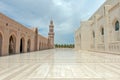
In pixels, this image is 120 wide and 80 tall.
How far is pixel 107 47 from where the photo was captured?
834 inches

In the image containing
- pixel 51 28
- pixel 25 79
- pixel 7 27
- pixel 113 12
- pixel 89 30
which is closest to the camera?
pixel 25 79

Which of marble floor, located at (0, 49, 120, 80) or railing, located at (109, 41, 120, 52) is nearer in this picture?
marble floor, located at (0, 49, 120, 80)

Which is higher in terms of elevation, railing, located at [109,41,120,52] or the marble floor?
railing, located at [109,41,120,52]

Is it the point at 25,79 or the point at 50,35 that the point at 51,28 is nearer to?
the point at 50,35

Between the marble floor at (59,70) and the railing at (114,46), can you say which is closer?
the marble floor at (59,70)

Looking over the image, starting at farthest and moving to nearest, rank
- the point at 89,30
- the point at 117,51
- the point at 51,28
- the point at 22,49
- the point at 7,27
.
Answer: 1. the point at 51,28
2. the point at 89,30
3. the point at 22,49
4. the point at 117,51
5. the point at 7,27

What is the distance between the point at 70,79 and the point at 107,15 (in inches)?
737

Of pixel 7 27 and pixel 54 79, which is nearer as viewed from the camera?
pixel 54 79

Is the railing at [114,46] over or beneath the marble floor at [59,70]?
over

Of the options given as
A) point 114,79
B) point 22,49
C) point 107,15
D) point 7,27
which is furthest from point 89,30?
point 114,79

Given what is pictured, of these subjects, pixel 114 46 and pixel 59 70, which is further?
pixel 114 46

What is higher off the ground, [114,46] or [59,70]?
[114,46]

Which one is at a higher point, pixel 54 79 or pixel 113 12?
pixel 113 12

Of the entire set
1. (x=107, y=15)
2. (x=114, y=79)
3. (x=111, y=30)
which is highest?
(x=107, y=15)
